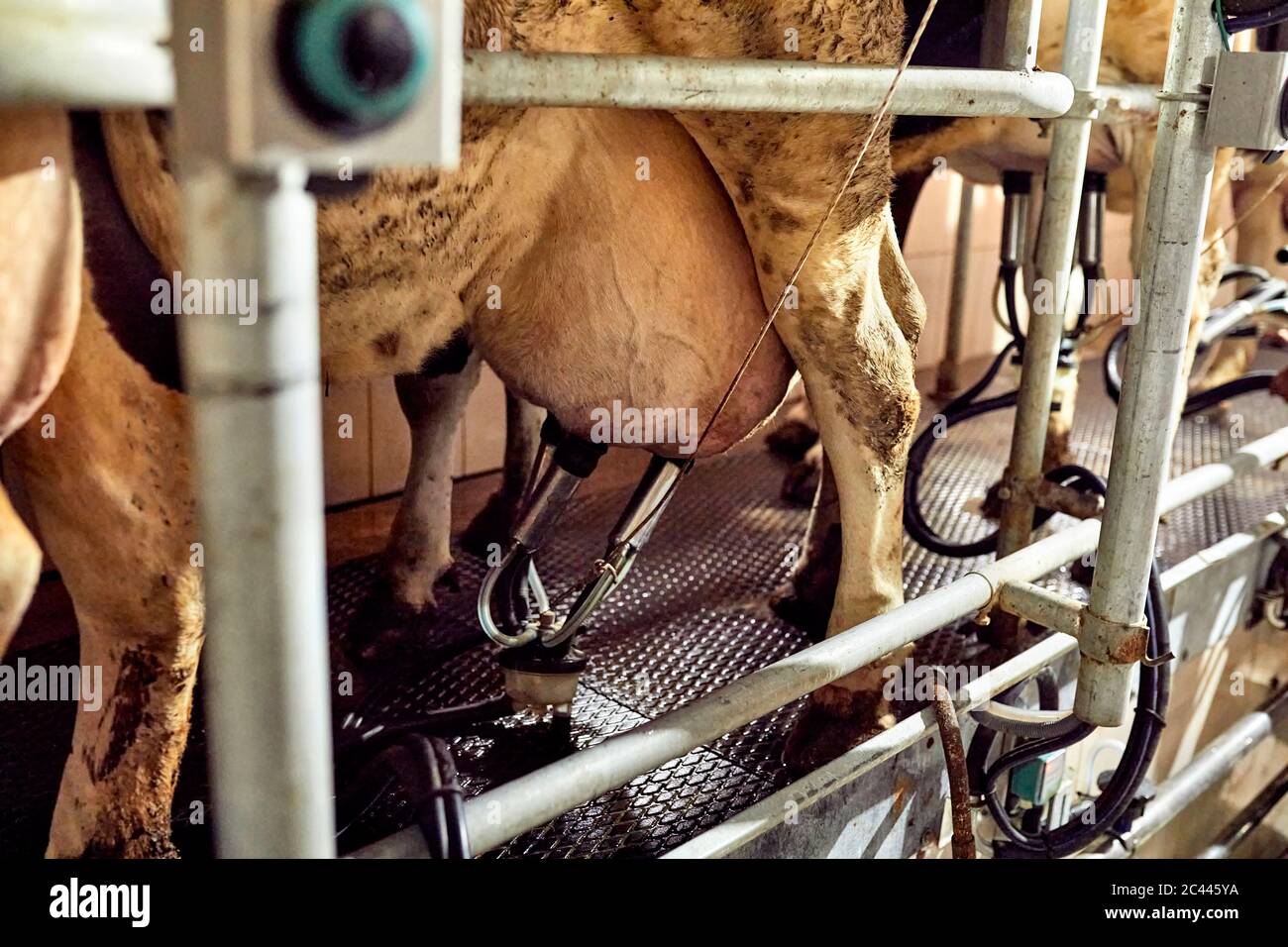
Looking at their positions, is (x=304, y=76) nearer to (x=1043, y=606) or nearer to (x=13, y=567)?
(x=13, y=567)

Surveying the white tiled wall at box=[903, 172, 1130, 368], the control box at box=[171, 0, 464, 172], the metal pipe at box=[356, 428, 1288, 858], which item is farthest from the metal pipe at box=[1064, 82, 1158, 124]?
the white tiled wall at box=[903, 172, 1130, 368]

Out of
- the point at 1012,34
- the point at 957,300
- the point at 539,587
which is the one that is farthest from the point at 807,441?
the point at 1012,34

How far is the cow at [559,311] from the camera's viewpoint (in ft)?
4.64

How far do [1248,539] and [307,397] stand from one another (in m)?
2.61

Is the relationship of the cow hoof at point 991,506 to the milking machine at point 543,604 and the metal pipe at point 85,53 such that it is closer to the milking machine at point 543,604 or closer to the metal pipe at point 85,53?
the milking machine at point 543,604

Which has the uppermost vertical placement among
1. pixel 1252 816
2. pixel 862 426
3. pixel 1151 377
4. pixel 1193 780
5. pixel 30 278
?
pixel 30 278

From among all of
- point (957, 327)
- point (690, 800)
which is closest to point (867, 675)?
point (690, 800)

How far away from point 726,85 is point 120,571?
37.8 inches

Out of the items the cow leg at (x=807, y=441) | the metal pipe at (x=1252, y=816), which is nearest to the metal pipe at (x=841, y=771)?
the cow leg at (x=807, y=441)

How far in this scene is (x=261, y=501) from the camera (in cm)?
67

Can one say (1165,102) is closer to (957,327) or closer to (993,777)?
(993,777)

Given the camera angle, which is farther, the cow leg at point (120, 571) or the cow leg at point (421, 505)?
the cow leg at point (421, 505)

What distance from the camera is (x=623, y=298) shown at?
1.84 metres
